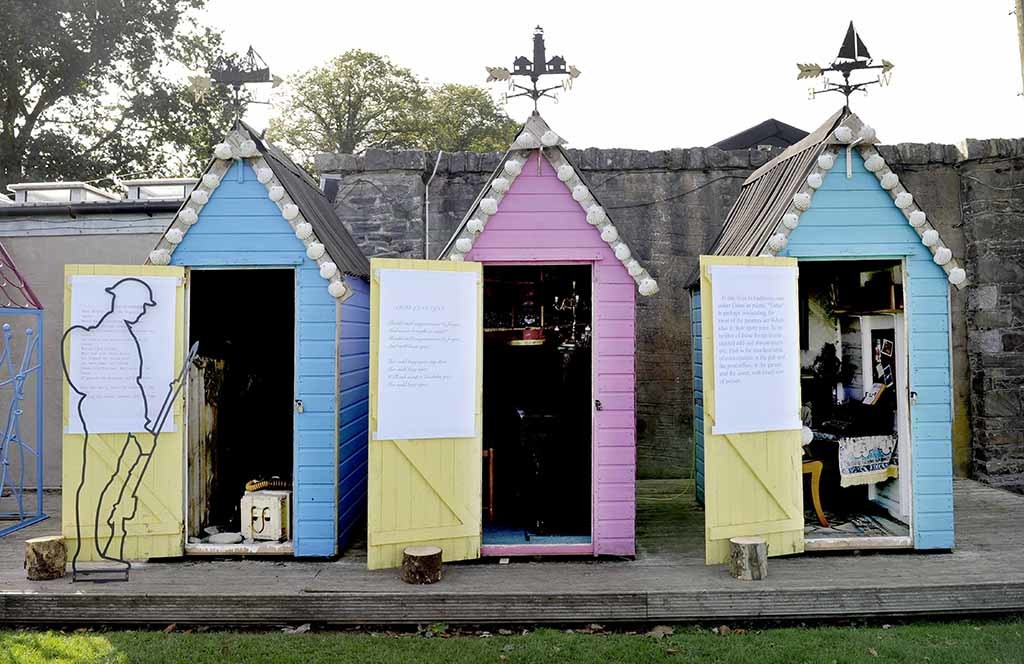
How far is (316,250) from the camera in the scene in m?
5.23

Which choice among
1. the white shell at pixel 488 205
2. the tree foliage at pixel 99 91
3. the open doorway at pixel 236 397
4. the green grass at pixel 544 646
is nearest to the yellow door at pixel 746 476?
the green grass at pixel 544 646

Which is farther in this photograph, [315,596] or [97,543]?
[97,543]

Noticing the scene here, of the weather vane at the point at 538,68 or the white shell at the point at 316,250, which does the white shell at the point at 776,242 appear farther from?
the white shell at the point at 316,250

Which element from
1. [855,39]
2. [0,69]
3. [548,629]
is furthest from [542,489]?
[0,69]

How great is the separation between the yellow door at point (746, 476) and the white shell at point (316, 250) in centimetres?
267

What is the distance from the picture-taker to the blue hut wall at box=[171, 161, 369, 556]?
209 inches

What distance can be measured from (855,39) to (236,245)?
4855mm

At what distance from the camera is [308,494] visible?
5312mm

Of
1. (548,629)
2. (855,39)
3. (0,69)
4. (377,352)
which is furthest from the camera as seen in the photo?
(0,69)

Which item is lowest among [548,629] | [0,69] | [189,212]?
[548,629]

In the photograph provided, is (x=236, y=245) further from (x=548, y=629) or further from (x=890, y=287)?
(x=890, y=287)

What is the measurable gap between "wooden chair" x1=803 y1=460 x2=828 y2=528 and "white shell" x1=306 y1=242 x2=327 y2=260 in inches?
158

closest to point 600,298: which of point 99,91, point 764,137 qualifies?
point 764,137

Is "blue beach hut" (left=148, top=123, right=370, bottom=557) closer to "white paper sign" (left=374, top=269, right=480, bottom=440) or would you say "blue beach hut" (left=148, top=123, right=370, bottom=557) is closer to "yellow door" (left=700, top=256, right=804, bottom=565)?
"white paper sign" (left=374, top=269, right=480, bottom=440)
